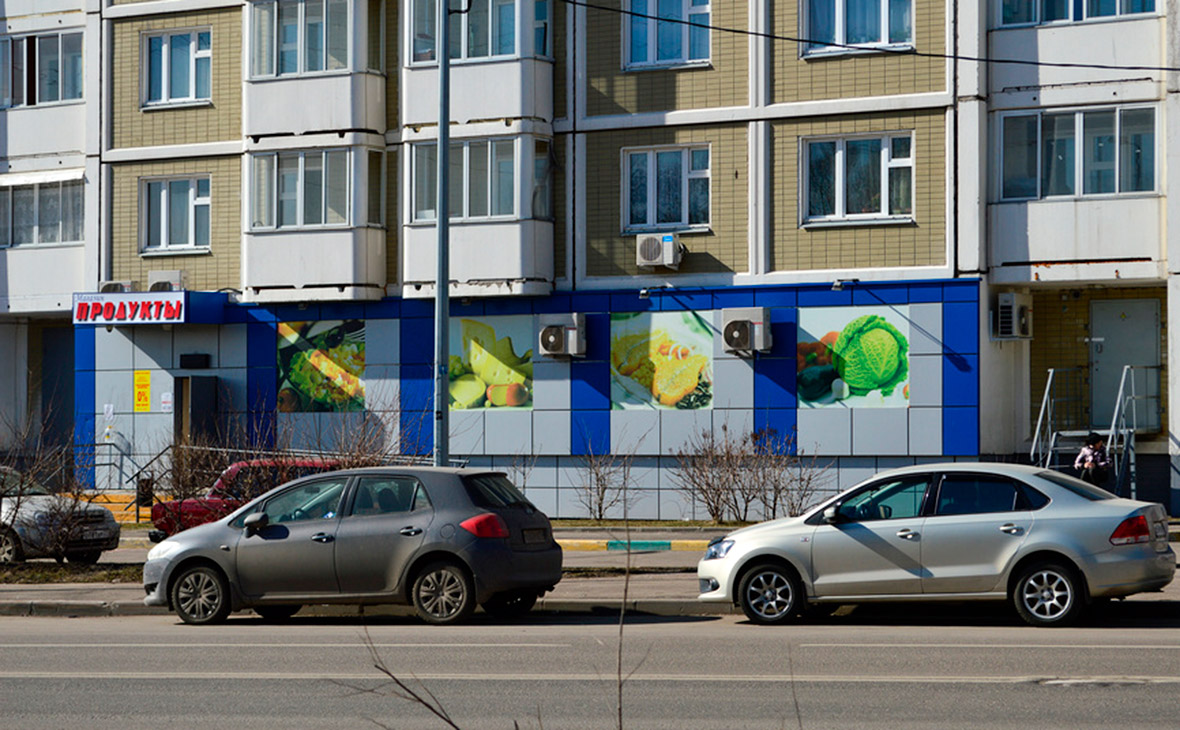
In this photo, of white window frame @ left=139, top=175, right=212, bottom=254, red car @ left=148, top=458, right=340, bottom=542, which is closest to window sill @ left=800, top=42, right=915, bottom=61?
red car @ left=148, top=458, right=340, bottom=542

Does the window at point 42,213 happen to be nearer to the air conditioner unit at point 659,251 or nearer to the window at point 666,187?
the window at point 666,187

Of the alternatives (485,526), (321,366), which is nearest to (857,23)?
(321,366)

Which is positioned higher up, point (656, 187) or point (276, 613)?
point (656, 187)

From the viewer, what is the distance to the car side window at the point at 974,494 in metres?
13.8

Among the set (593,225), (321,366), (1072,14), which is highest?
(1072,14)

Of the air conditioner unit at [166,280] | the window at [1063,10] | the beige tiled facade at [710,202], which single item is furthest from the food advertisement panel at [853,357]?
the air conditioner unit at [166,280]

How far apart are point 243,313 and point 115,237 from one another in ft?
10.9

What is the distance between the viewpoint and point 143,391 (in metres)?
30.7

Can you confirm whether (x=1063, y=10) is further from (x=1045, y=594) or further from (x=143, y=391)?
(x=143, y=391)

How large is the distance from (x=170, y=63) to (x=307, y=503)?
726 inches

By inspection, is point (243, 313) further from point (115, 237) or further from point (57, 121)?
point (57, 121)

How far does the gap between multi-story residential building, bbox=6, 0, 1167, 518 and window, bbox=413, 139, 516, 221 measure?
54mm

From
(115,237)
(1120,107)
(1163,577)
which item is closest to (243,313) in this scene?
(115,237)

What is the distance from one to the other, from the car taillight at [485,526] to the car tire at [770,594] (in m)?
2.26
